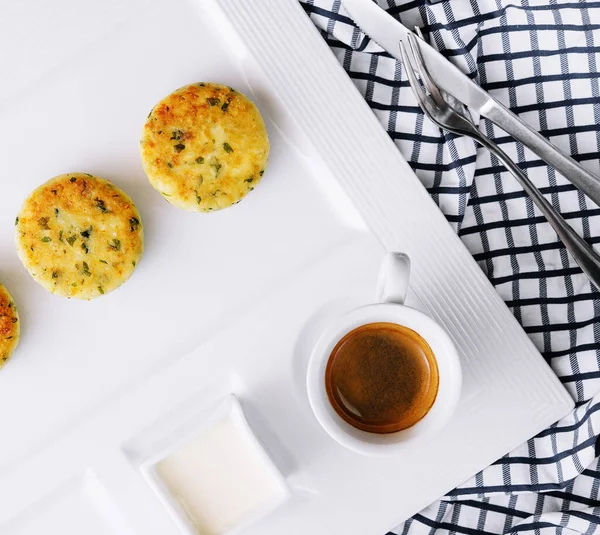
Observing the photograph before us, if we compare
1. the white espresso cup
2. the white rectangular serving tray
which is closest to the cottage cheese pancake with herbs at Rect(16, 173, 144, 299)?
the white rectangular serving tray

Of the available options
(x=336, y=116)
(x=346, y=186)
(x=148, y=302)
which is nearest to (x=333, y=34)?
(x=336, y=116)

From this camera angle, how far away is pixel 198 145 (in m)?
1.17

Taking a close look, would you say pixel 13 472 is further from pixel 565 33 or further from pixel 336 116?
pixel 565 33

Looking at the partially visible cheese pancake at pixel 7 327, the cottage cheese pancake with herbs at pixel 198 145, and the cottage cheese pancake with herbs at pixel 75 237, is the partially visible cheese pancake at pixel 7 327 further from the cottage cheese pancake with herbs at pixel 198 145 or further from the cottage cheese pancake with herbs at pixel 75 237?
the cottage cheese pancake with herbs at pixel 198 145

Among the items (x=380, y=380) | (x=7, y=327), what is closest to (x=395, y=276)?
(x=380, y=380)

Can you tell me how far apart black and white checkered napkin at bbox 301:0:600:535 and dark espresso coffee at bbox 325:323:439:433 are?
0.24 meters

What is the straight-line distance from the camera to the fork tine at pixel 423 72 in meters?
1.19

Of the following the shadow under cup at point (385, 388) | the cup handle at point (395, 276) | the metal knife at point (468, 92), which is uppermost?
the metal knife at point (468, 92)

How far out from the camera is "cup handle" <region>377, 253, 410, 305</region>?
105 cm

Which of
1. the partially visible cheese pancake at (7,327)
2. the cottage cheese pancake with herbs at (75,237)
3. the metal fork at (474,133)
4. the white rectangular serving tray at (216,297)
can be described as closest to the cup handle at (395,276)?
the white rectangular serving tray at (216,297)

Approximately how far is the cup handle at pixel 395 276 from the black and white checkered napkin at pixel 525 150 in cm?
24

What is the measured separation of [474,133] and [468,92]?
0.08 m

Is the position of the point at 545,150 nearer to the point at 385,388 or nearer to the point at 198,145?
the point at 385,388

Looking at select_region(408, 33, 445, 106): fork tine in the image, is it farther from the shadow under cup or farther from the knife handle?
the shadow under cup
